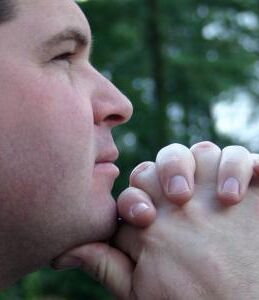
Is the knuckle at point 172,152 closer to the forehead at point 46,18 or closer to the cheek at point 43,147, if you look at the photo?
the cheek at point 43,147

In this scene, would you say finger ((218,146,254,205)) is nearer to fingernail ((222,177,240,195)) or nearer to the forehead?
fingernail ((222,177,240,195))

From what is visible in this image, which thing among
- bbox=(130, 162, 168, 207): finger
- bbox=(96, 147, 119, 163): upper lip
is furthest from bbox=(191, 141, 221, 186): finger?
bbox=(96, 147, 119, 163): upper lip

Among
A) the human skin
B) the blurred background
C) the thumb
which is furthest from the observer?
the blurred background

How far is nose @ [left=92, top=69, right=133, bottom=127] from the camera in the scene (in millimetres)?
2209

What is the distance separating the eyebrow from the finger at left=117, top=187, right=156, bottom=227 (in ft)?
1.73

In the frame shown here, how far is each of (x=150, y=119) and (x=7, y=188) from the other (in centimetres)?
983

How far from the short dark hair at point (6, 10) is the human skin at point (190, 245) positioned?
0.64m

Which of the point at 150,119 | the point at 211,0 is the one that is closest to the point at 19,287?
the point at 150,119

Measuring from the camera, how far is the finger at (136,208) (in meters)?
2.08

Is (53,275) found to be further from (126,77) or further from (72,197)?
(72,197)

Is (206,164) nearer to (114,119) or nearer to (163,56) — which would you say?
(114,119)

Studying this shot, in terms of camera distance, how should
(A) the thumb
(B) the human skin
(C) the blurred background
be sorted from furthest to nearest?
1. (C) the blurred background
2. (A) the thumb
3. (B) the human skin

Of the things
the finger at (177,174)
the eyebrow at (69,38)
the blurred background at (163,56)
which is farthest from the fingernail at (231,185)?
the blurred background at (163,56)

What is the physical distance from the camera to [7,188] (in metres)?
2.05
